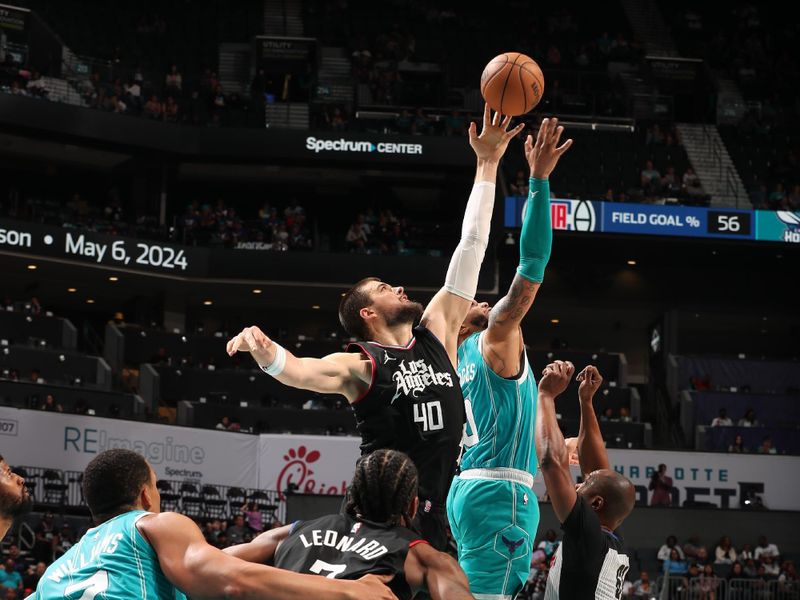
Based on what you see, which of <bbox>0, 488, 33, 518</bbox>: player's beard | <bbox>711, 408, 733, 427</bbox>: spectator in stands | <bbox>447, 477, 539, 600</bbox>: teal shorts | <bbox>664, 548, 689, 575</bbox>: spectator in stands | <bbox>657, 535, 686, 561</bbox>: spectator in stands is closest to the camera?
<bbox>0, 488, 33, 518</bbox>: player's beard

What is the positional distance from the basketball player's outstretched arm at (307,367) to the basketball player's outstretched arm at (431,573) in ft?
4.00

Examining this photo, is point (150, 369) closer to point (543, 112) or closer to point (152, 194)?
point (152, 194)

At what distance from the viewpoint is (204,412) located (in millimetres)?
28547

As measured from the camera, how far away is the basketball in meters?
7.65

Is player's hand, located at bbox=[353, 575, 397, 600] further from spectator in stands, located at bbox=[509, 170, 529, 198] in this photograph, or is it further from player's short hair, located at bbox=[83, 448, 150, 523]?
spectator in stands, located at bbox=[509, 170, 529, 198]

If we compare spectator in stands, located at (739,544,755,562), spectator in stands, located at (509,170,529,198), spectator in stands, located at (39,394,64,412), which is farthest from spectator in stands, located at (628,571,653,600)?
spectator in stands, located at (39,394,64,412)

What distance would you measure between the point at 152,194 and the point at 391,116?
7663 millimetres

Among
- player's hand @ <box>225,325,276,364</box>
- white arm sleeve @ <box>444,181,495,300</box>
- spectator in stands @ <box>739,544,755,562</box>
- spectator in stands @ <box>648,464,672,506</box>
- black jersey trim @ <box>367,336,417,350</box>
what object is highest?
white arm sleeve @ <box>444,181,495,300</box>

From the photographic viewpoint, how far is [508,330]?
6.60m

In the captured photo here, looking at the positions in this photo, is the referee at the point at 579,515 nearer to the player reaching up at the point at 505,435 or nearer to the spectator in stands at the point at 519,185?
the player reaching up at the point at 505,435

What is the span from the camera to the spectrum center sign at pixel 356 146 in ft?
110

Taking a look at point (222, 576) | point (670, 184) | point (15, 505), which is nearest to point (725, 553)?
point (670, 184)

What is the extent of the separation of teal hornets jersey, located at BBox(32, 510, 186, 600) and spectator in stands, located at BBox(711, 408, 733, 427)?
27.4 meters

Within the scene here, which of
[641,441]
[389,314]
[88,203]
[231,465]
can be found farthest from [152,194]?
[389,314]
